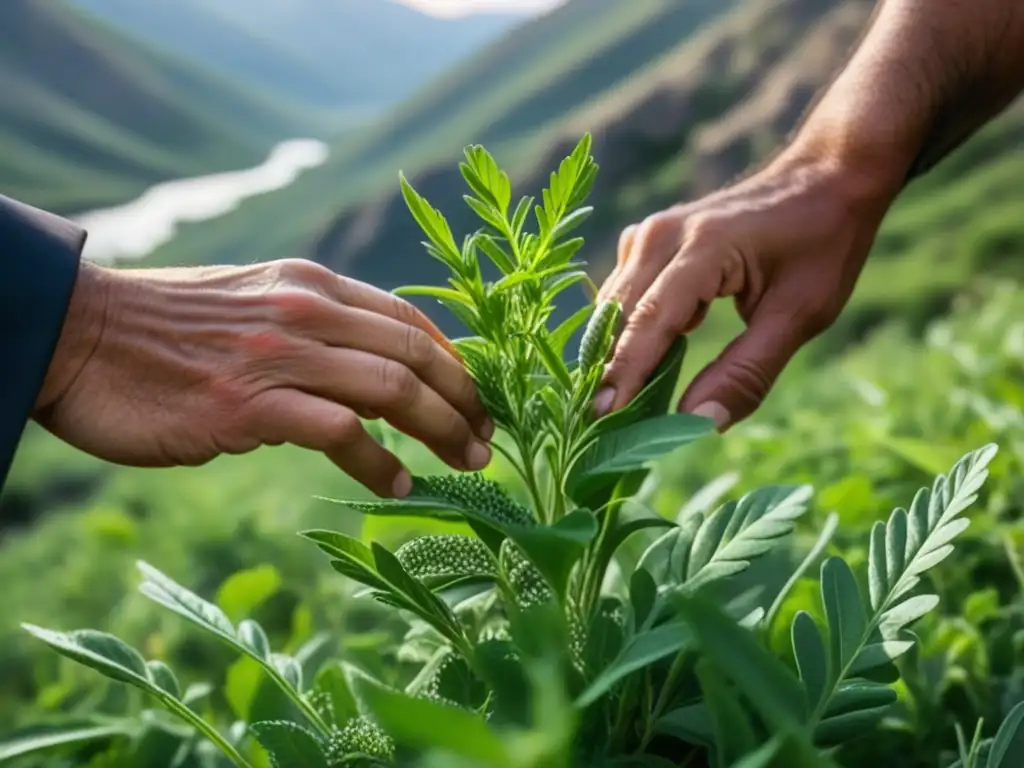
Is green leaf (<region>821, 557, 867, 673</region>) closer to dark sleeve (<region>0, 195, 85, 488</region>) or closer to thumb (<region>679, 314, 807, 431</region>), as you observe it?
thumb (<region>679, 314, 807, 431</region>)

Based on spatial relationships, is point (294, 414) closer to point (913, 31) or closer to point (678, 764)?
point (678, 764)

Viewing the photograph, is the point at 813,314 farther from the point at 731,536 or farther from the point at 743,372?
the point at 731,536

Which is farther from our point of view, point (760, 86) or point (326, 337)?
point (760, 86)

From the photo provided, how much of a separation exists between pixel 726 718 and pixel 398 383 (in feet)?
0.75

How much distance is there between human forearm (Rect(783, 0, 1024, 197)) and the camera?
0.68 m

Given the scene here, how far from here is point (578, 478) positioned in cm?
37

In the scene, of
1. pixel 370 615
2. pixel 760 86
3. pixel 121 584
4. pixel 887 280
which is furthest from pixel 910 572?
pixel 760 86

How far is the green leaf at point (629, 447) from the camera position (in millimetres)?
355

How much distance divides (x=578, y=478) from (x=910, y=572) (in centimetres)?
12

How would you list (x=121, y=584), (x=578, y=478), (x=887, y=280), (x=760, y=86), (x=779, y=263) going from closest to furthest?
1. (x=578, y=478)
2. (x=779, y=263)
3. (x=121, y=584)
4. (x=887, y=280)
5. (x=760, y=86)


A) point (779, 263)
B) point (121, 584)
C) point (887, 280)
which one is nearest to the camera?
point (779, 263)

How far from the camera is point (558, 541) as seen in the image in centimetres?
32

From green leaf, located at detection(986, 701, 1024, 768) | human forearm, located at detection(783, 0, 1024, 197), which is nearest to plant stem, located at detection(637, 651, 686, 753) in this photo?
green leaf, located at detection(986, 701, 1024, 768)

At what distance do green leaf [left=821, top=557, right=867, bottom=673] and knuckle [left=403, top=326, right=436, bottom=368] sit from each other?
0.19 meters
